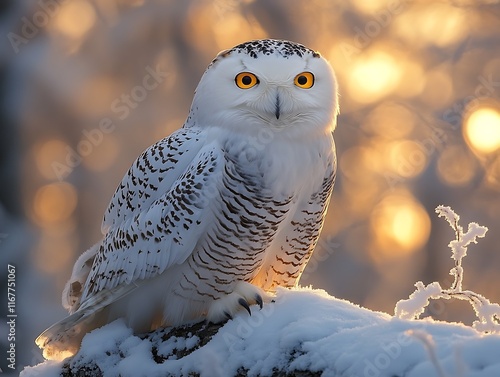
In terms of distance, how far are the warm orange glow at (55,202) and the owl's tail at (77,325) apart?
3062 mm

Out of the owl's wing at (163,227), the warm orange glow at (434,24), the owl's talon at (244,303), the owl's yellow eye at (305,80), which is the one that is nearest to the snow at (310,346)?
the owl's talon at (244,303)

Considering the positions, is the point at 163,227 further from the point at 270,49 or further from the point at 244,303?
the point at 270,49

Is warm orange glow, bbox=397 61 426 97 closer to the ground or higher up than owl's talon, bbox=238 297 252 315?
higher up

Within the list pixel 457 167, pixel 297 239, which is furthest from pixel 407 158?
pixel 297 239

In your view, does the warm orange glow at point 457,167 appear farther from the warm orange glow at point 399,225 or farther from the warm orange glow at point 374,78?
the warm orange glow at point 374,78

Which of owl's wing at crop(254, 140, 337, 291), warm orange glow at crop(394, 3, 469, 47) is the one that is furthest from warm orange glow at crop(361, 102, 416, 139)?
owl's wing at crop(254, 140, 337, 291)

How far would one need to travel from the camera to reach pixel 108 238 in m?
3.30

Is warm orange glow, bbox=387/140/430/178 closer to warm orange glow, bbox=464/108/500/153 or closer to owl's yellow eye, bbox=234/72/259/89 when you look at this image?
warm orange glow, bbox=464/108/500/153

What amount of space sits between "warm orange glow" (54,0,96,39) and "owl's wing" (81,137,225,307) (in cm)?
368

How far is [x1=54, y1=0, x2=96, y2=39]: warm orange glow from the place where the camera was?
21.5ft

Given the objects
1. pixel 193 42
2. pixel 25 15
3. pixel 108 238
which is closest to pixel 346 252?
pixel 193 42

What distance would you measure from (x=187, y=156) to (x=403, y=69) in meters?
4.49

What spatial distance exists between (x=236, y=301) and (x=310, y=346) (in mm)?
570

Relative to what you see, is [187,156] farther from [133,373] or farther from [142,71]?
[142,71]
